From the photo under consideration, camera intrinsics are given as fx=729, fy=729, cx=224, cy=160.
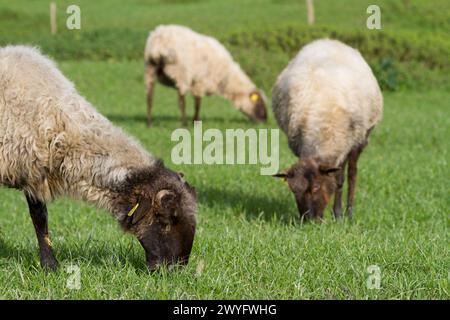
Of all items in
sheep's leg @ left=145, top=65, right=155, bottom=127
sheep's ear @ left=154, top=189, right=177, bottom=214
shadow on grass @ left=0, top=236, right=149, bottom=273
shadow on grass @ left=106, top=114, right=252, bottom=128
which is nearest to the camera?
sheep's ear @ left=154, top=189, right=177, bottom=214

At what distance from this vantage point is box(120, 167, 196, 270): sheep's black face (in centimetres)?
539

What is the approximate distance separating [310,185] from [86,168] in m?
3.32

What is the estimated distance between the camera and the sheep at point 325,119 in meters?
8.27

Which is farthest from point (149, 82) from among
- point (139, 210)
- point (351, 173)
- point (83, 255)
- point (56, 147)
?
point (139, 210)

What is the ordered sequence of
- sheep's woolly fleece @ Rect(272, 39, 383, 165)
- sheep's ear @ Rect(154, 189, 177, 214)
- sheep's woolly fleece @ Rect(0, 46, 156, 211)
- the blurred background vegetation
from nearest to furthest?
sheep's ear @ Rect(154, 189, 177, 214), sheep's woolly fleece @ Rect(0, 46, 156, 211), sheep's woolly fleece @ Rect(272, 39, 383, 165), the blurred background vegetation

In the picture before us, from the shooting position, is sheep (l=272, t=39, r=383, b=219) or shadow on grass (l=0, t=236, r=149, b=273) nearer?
shadow on grass (l=0, t=236, r=149, b=273)

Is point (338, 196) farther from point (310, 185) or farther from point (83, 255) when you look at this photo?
point (83, 255)

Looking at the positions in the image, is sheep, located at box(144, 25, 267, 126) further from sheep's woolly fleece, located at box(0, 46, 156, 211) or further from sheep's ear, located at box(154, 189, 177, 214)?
sheep's ear, located at box(154, 189, 177, 214)

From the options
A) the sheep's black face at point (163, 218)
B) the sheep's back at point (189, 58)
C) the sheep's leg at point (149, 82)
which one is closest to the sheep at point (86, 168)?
the sheep's black face at point (163, 218)

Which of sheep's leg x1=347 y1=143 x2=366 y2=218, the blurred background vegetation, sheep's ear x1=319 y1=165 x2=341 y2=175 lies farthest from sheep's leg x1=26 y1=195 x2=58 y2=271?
the blurred background vegetation

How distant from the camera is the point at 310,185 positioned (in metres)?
8.23

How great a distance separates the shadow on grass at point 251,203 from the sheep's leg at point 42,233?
3153mm

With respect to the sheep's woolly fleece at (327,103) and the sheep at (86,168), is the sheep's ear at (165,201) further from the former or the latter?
the sheep's woolly fleece at (327,103)
